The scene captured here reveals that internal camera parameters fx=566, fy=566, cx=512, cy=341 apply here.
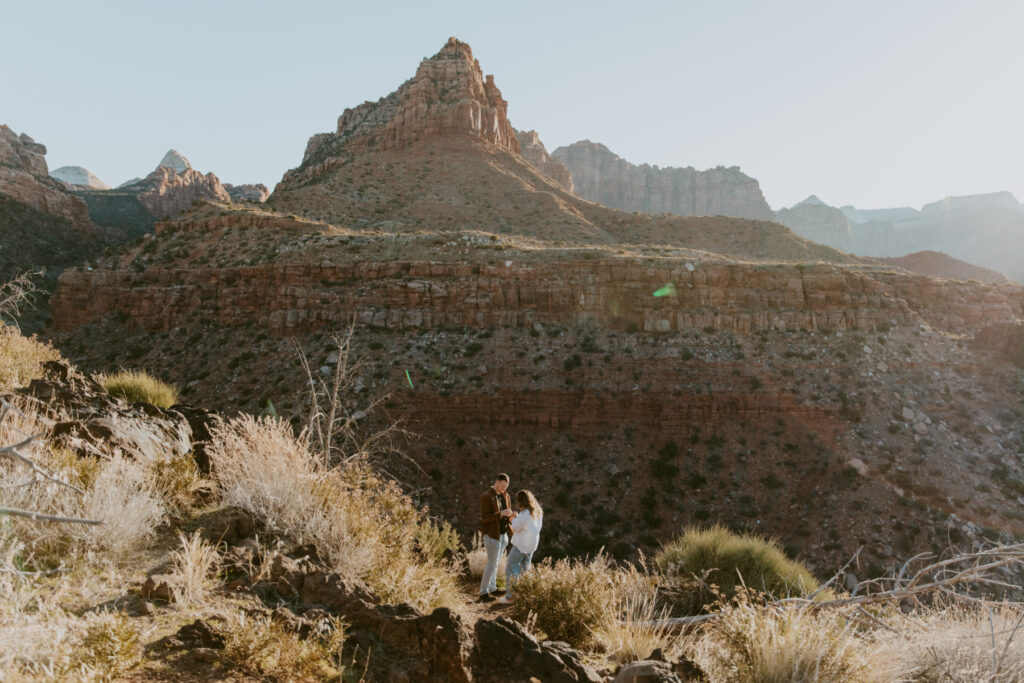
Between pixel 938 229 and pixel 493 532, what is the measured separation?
185251mm

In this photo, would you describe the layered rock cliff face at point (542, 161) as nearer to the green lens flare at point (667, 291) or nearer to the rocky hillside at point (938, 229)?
the rocky hillside at point (938, 229)

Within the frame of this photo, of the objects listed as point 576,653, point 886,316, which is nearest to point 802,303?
point 886,316

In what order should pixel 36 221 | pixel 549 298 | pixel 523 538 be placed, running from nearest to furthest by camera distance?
pixel 523 538 < pixel 549 298 < pixel 36 221

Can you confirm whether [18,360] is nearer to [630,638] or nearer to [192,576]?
[192,576]

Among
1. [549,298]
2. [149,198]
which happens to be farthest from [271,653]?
[149,198]

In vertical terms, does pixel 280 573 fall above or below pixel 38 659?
below

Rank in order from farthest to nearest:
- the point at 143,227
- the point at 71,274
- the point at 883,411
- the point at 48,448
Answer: the point at 143,227, the point at 71,274, the point at 883,411, the point at 48,448

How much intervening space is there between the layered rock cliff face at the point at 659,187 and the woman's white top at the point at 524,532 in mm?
135588

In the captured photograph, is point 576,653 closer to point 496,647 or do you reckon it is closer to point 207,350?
point 496,647

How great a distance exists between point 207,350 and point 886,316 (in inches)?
1380

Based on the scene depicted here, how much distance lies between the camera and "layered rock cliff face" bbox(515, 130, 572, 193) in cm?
10612

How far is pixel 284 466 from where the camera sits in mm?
5863

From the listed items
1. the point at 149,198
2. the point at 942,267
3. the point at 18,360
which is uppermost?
the point at 149,198

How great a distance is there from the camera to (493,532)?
777 cm
